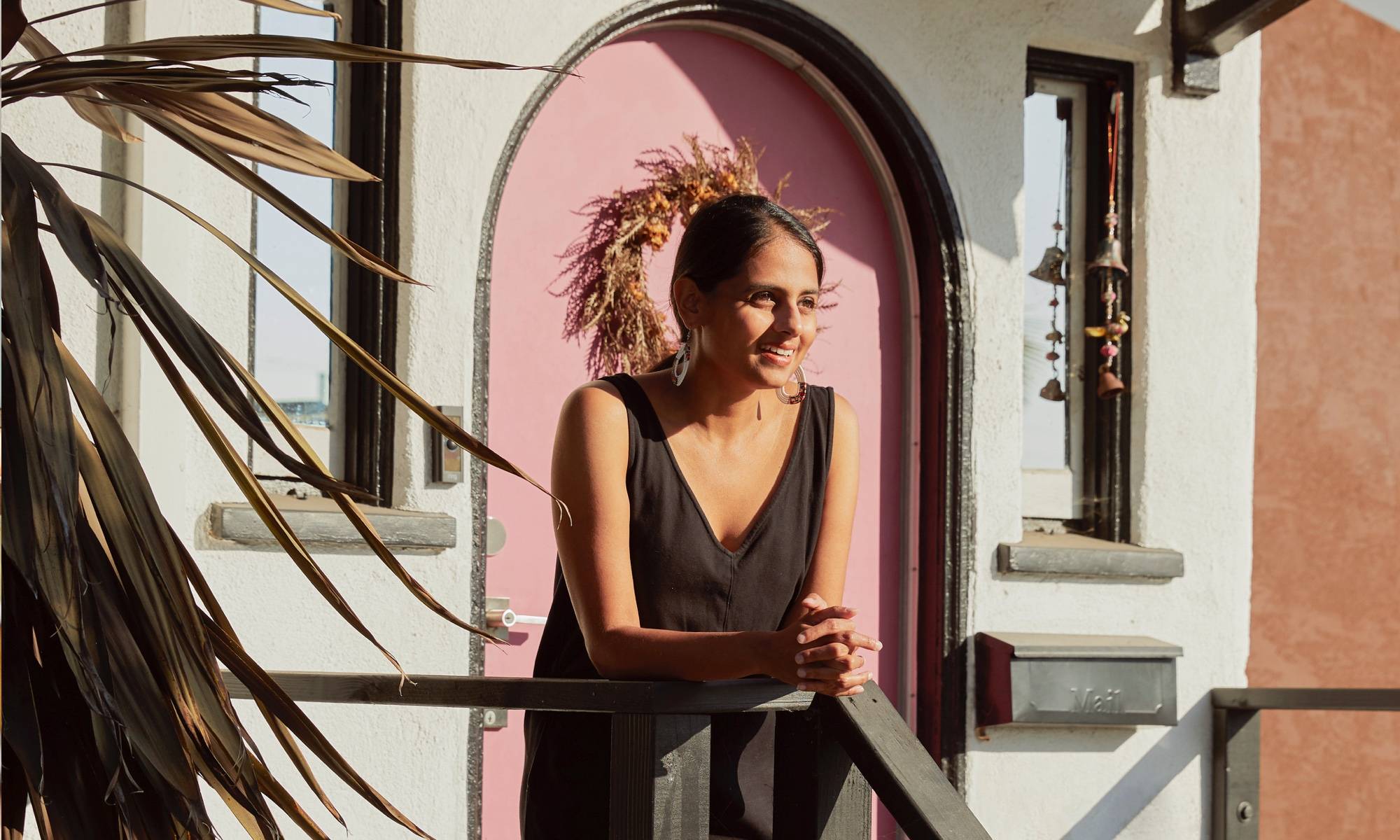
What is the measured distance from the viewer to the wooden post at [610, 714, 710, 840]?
1.75 metres

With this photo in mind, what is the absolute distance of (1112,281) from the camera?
184 inches

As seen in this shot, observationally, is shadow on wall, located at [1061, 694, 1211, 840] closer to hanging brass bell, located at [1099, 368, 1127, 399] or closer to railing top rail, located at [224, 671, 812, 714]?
hanging brass bell, located at [1099, 368, 1127, 399]

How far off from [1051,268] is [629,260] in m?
1.43

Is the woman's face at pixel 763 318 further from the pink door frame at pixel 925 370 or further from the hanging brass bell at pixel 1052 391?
the hanging brass bell at pixel 1052 391

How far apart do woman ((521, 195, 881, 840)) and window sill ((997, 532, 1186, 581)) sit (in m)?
2.27

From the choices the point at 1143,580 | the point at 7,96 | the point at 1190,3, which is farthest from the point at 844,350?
the point at 7,96

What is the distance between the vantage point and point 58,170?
121 inches

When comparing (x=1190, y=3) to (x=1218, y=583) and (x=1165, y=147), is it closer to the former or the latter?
(x=1165, y=147)

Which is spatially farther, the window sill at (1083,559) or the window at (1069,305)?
the window at (1069,305)

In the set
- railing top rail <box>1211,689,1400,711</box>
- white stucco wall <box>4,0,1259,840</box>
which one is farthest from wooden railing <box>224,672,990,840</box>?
railing top rail <box>1211,689,1400,711</box>

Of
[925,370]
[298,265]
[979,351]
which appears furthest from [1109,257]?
[298,265]

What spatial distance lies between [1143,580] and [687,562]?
9.56 ft

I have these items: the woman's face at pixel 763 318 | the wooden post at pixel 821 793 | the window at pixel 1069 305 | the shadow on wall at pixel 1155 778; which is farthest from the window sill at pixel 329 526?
the shadow on wall at pixel 1155 778

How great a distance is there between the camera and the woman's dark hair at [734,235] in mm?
2115
